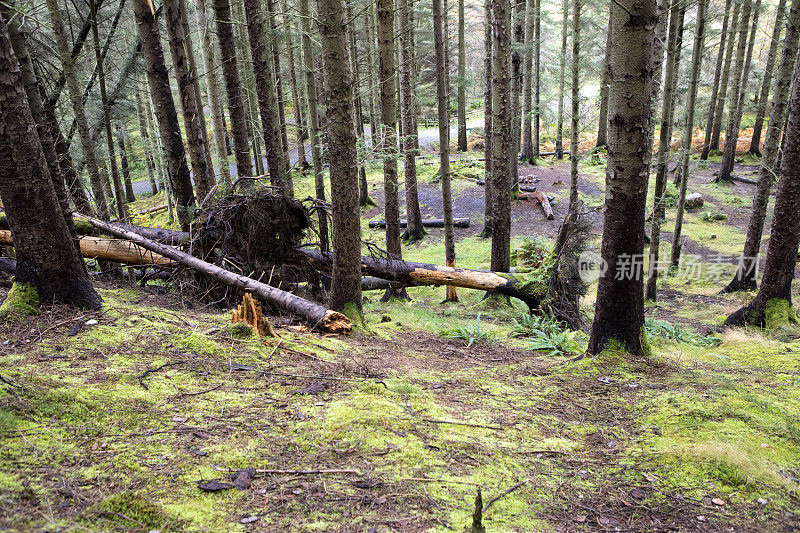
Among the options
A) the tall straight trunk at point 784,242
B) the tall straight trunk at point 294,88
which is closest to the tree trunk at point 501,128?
the tall straight trunk at point 294,88

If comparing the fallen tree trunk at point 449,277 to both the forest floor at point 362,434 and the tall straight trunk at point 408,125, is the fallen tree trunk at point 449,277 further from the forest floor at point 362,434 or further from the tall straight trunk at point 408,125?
the forest floor at point 362,434

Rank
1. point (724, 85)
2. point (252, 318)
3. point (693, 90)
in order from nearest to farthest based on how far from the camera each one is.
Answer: point (252, 318), point (693, 90), point (724, 85)

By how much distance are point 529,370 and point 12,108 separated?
5753 mm

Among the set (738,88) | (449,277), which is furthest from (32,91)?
(738,88)

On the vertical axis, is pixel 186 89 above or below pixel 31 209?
above

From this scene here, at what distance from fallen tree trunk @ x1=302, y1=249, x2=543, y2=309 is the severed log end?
3.11 meters

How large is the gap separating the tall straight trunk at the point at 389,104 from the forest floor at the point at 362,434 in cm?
486

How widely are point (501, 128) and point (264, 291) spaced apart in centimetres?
627

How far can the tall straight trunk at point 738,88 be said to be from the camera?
1867cm

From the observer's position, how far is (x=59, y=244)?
456cm

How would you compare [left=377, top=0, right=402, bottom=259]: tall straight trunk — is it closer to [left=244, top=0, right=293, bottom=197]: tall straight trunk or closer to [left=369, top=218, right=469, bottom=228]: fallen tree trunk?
[left=244, top=0, right=293, bottom=197]: tall straight trunk

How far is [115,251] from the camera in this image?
796 centimetres

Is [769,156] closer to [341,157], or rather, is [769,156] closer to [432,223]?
[341,157]

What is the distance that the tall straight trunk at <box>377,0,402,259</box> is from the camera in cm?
925
